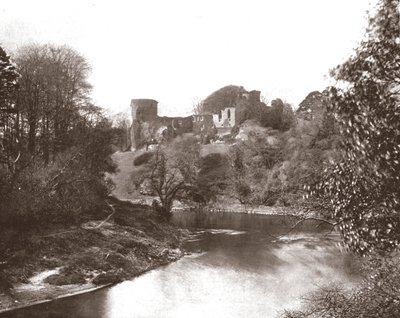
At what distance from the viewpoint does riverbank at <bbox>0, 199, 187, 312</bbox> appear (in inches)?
1024

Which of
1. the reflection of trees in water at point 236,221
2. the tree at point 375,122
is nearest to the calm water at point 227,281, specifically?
the reflection of trees in water at point 236,221

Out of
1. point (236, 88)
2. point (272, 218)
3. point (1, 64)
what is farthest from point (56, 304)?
point (236, 88)

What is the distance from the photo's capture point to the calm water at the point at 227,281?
23969 millimetres

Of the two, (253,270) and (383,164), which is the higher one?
(383,164)

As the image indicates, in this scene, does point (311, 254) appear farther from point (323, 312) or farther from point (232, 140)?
point (232, 140)

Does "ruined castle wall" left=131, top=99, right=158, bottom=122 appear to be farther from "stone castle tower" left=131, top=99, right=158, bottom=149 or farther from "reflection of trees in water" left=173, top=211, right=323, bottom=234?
"reflection of trees in water" left=173, top=211, right=323, bottom=234

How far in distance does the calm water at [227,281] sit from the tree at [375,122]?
210 inches

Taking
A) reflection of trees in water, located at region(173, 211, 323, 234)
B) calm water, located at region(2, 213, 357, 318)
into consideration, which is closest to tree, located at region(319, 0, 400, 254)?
calm water, located at region(2, 213, 357, 318)

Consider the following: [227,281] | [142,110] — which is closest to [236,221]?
[227,281]

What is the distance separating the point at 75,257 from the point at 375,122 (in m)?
24.0

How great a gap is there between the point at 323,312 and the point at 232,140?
3183 inches

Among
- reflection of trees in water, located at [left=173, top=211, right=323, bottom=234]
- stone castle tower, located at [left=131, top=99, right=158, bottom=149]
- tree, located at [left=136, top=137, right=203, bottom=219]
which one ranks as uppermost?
stone castle tower, located at [left=131, top=99, right=158, bottom=149]

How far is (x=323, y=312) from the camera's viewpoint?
1487cm

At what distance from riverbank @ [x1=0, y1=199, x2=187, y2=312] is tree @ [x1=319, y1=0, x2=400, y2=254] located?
1818 centimetres
